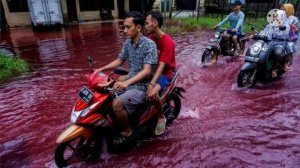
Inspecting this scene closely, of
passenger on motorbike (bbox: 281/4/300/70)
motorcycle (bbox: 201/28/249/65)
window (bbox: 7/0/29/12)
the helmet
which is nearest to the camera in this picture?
the helmet

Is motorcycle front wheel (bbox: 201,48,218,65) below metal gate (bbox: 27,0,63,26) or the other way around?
below

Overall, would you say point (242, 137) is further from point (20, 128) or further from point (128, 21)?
point (20, 128)

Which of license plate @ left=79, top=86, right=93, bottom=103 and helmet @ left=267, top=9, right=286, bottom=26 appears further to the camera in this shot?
helmet @ left=267, top=9, right=286, bottom=26

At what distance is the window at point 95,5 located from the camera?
863 inches

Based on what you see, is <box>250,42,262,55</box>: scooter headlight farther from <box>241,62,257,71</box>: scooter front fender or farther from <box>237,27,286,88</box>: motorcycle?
<box>241,62,257,71</box>: scooter front fender

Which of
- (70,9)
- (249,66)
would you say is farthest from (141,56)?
(70,9)

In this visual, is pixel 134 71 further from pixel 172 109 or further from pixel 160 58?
pixel 172 109

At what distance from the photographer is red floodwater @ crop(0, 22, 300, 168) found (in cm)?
388

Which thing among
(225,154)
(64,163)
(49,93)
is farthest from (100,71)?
(49,93)

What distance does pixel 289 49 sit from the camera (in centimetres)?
698

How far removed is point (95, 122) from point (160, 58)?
131 centimetres

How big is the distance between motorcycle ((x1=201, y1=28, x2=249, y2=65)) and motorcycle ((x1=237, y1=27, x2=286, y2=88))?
1.83m

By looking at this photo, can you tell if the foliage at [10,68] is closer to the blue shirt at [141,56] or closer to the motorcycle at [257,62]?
the blue shirt at [141,56]

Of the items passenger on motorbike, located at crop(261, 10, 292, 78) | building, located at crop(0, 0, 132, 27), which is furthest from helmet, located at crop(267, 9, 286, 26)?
building, located at crop(0, 0, 132, 27)
